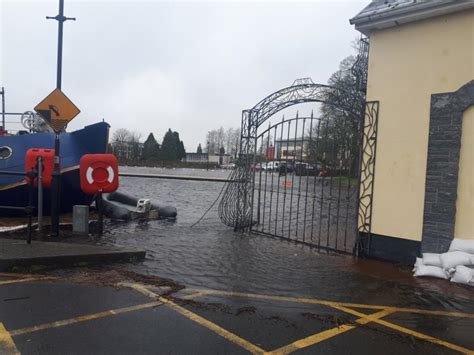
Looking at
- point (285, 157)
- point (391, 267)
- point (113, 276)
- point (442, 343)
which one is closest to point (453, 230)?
point (391, 267)

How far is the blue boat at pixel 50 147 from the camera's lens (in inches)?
439

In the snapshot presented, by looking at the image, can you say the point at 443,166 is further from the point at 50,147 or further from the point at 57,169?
the point at 50,147

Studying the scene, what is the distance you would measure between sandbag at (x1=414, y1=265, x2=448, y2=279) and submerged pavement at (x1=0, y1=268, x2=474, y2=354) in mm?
1401

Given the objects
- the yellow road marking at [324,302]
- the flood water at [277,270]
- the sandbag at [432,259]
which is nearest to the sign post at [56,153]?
the flood water at [277,270]

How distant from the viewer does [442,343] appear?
13.6 feet

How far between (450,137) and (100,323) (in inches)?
216

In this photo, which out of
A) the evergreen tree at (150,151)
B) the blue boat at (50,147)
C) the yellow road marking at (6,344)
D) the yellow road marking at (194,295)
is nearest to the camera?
the yellow road marking at (6,344)

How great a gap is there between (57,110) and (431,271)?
725cm

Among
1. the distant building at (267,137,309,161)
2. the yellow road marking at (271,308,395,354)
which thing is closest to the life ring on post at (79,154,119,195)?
the distant building at (267,137,309,161)

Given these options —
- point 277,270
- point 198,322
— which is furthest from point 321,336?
point 277,270

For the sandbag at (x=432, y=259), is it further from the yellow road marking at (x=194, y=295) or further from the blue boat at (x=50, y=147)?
the blue boat at (x=50, y=147)

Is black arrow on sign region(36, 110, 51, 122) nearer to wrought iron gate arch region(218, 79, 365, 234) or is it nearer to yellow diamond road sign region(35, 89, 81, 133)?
yellow diamond road sign region(35, 89, 81, 133)

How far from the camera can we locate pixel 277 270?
6.79 metres

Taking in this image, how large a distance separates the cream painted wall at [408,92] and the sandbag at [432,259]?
0.35 metres
